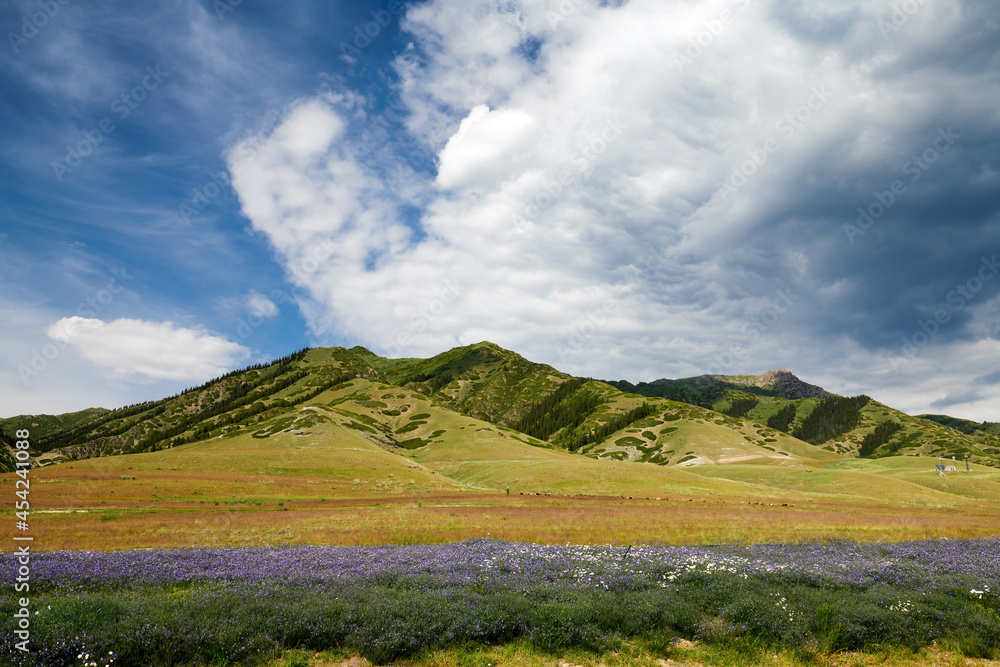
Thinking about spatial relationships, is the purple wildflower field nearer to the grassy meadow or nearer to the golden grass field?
the grassy meadow

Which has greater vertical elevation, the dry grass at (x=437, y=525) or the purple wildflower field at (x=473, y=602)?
the purple wildflower field at (x=473, y=602)

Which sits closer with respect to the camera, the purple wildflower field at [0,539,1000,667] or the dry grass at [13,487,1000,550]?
the purple wildflower field at [0,539,1000,667]

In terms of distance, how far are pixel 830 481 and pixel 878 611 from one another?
104278mm

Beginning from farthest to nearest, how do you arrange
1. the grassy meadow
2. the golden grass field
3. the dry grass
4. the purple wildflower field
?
1. the golden grass field
2. the dry grass
3. the grassy meadow
4. the purple wildflower field

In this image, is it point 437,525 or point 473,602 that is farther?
point 437,525

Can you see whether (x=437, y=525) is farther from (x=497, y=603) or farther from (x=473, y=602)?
(x=497, y=603)

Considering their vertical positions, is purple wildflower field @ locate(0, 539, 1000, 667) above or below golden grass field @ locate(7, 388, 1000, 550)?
above

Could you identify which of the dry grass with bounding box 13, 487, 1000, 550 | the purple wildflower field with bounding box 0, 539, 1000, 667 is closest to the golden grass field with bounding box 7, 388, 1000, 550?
the dry grass with bounding box 13, 487, 1000, 550

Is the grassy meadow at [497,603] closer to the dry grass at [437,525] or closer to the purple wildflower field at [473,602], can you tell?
the purple wildflower field at [473,602]

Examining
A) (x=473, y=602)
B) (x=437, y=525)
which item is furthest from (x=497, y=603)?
(x=437, y=525)

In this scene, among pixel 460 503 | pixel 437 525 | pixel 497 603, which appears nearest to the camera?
pixel 497 603

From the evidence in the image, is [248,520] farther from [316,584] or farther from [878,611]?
[878,611]

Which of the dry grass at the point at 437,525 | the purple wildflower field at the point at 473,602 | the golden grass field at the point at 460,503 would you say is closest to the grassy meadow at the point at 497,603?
the purple wildflower field at the point at 473,602

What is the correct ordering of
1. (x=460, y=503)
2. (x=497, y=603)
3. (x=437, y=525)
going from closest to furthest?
1. (x=497, y=603)
2. (x=437, y=525)
3. (x=460, y=503)
